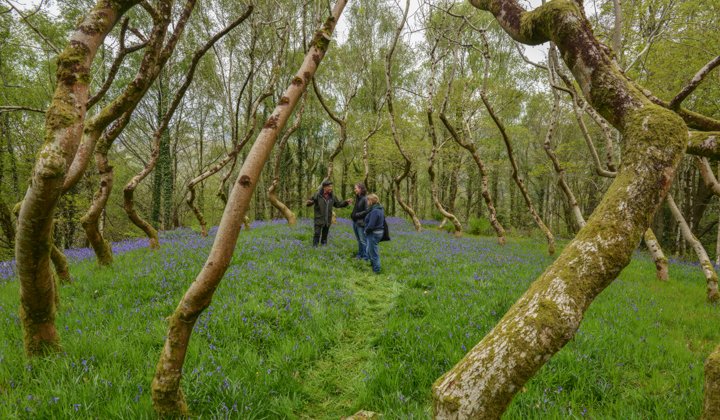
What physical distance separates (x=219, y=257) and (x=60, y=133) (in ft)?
5.60

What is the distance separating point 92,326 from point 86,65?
12.5ft

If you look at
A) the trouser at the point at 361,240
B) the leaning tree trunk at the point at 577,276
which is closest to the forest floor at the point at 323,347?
the leaning tree trunk at the point at 577,276

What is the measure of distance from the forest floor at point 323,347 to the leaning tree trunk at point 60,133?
4.65ft

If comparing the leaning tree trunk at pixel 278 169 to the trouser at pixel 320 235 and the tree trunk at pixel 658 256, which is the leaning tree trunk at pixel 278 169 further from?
the tree trunk at pixel 658 256

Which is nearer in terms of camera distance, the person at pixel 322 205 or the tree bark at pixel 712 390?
the tree bark at pixel 712 390

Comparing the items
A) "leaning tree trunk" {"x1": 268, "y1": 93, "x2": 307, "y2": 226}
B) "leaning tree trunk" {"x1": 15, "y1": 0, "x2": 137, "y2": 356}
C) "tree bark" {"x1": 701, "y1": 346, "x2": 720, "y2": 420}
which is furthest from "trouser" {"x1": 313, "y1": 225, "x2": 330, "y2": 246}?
"tree bark" {"x1": 701, "y1": 346, "x2": 720, "y2": 420}

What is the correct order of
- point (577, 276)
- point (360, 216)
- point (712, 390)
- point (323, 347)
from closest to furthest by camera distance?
1. point (577, 276)
2. point (712, 390)
3. point (323, 347)
4. point (360, 216)

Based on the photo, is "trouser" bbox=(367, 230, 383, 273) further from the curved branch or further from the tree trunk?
the tree trunk

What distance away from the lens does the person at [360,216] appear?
33.9ft

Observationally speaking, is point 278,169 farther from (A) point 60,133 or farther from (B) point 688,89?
(B) point 688,89

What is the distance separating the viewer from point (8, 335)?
4.17 meters

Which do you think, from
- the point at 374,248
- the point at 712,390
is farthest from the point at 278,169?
the point at 712,390

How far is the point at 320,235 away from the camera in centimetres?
1202

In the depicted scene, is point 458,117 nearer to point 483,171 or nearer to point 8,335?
point 483,171
